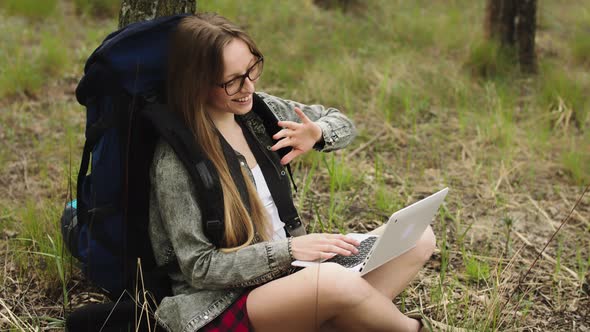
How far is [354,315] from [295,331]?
7.8 inches

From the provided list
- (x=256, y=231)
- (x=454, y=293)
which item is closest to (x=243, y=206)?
(x=256, y=231)

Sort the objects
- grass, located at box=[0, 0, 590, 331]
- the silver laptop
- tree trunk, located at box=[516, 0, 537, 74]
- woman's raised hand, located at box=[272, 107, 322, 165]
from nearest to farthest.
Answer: the silver laptop, woman's raised hand, located at box=[272, 107, 322, 165], grass, located at box=[0, 0, 590, 331], tree trunk, located at box=[516, 0, 537, 74]

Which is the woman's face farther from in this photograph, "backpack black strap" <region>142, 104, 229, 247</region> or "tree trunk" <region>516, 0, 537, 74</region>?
"tree trunk" <region>516, 0, 537, 74</region>

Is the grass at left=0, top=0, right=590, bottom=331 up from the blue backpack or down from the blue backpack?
down

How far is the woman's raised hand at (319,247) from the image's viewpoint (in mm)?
2232

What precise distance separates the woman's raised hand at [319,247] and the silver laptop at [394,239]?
0.08 ft

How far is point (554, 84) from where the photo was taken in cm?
517

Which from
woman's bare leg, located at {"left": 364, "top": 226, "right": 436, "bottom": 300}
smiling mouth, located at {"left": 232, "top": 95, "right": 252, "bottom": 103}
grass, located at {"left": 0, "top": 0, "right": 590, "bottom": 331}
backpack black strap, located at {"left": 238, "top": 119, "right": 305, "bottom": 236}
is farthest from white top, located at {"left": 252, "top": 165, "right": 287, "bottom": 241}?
grass, located at {"left": 0, "top": 0, "right": 590, "bottom": 331}

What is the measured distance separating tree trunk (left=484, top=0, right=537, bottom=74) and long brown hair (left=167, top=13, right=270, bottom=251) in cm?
393

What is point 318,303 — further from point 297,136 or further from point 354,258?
point 297,136

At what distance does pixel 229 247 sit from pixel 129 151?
427 mm

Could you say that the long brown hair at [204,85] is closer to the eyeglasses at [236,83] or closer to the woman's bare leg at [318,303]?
the eyeglasses at [236,83]

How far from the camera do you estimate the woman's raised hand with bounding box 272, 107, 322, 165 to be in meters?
2.45

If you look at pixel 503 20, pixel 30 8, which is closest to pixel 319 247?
pixel 503 20
